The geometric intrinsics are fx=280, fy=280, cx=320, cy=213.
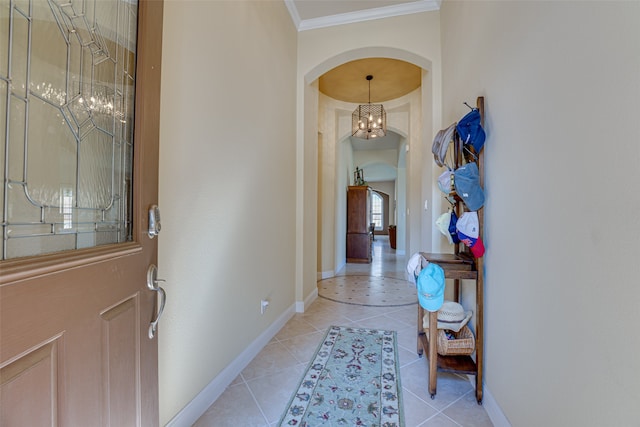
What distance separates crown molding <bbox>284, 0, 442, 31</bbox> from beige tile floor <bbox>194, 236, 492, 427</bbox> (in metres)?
3.32

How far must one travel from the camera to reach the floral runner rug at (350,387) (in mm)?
1596

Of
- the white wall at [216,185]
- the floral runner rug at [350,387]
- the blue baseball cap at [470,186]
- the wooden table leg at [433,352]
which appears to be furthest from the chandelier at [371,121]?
the wooden table leg at [433,352]

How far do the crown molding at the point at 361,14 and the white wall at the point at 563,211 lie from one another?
150 cm

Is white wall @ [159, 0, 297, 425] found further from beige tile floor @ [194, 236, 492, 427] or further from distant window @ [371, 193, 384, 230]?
distant window @ [371, 193, 384, 230]

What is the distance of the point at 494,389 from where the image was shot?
5.19 ft

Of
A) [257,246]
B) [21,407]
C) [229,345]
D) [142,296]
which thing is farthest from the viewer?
[257,246]

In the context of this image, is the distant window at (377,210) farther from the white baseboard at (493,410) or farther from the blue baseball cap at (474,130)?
the white baseboard at (493,410)

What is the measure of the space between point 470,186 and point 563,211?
2.21 feet

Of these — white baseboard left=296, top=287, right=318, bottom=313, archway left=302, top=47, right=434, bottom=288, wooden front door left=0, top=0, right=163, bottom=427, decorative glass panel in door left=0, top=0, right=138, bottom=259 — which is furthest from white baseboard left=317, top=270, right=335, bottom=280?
decorative glass panel in door left=0, top=0, right=138, bottom=259

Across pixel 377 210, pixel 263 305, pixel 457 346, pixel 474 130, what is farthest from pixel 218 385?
pixel 377 210

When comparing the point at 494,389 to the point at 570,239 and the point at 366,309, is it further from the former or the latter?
the point at 366,309

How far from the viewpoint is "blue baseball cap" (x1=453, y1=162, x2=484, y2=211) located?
1.67 meters

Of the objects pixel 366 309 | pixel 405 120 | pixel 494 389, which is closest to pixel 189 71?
pixel 494 389

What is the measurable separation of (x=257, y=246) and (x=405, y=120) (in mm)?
4332
